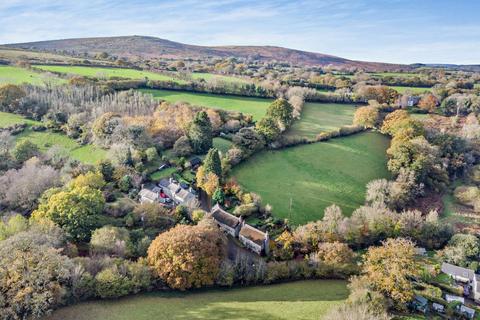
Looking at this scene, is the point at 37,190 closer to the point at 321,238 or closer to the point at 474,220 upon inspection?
the point at 321,238

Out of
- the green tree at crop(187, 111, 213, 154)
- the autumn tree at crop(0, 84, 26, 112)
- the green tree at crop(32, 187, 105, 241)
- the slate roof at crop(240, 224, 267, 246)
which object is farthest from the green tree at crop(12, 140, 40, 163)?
the slate roof at crop(240, 224, 267, 246)

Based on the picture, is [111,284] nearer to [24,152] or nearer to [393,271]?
[393,271]

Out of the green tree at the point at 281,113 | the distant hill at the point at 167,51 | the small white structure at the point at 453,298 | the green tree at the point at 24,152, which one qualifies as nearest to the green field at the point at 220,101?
the green tree at the point at 281,113

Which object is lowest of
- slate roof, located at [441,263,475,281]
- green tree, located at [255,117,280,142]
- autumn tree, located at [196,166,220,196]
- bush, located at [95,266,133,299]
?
slate roof, located at [441,263,475,281]

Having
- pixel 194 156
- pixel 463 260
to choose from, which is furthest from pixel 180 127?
pixel 463 260

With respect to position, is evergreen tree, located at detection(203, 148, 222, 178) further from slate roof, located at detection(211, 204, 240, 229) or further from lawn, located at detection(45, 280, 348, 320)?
lawn, located at detection(45, 280, 348, 320)

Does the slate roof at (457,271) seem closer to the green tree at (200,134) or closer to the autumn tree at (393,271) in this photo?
→ the autumn tree at (393,271)

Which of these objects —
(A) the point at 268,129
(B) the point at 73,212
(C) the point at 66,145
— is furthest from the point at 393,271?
(C) the point at 66,145
